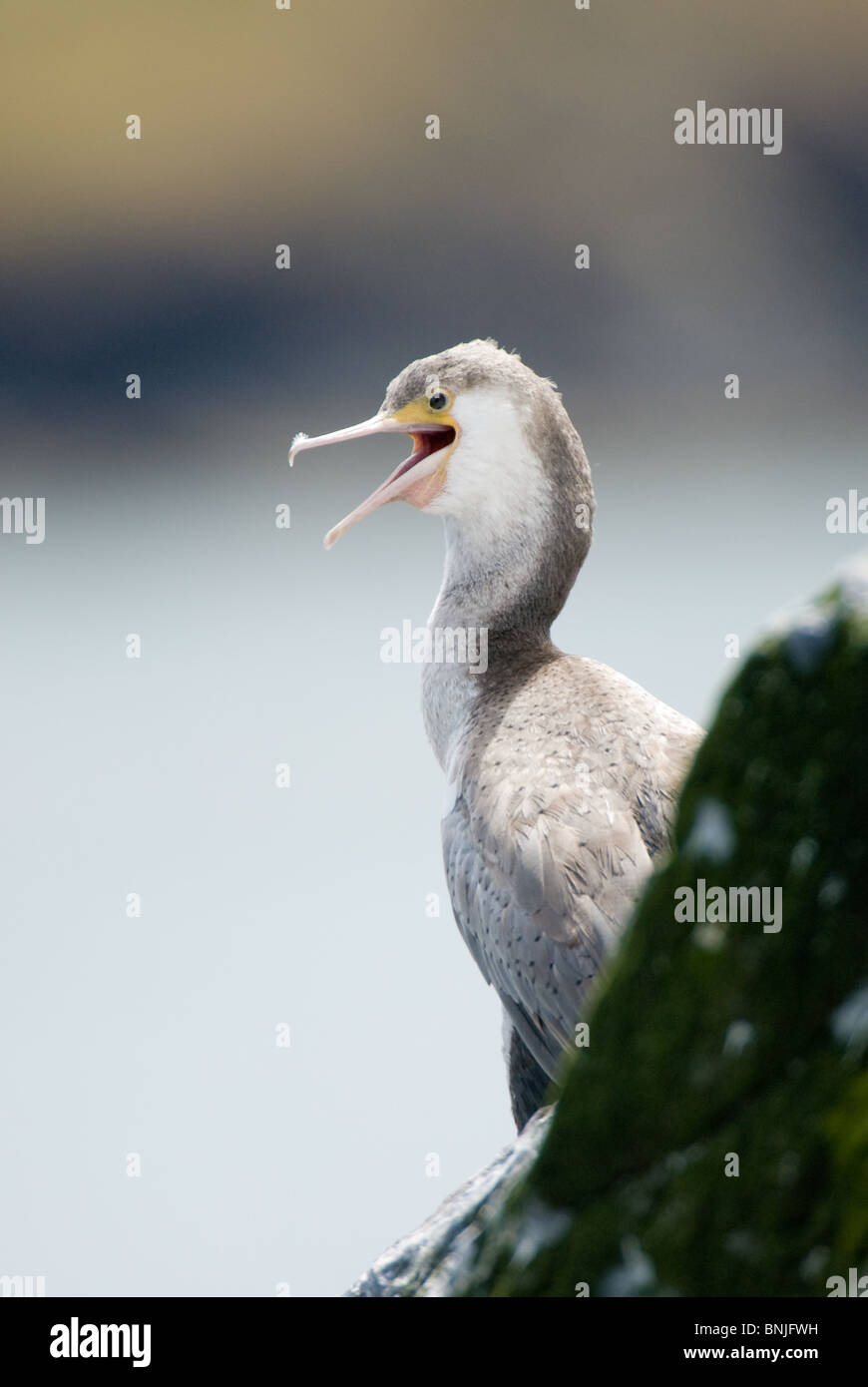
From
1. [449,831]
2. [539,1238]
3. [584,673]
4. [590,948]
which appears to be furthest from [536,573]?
[539,1238]

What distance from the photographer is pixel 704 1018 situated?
2.76 feet

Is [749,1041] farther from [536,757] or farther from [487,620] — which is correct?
[487,620]

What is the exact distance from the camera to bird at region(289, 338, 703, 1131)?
220 cm

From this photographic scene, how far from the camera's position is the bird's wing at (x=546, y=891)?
2.16 meters

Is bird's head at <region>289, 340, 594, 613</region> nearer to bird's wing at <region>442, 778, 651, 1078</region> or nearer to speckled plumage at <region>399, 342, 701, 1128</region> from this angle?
speckled plumage at <region>399, 342, 701, 1128</region>

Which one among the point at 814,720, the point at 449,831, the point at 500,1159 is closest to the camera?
the point at 814,720

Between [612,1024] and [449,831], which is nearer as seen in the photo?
[612,1024]

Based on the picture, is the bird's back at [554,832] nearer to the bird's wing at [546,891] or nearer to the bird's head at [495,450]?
the bird's wing at [546,891]

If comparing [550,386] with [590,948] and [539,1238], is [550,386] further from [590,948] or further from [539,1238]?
[539,1238]

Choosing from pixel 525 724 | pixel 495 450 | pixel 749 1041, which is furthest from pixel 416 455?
pixel 749 1041

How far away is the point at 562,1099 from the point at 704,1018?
107 mm

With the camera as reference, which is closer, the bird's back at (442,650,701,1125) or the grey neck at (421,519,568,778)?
the bird's back at (442,650,701,1125)

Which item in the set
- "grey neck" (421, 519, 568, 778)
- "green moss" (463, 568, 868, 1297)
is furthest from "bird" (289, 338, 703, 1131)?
"green moss" (463, 568, 868, 1297)

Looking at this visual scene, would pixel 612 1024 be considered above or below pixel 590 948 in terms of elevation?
above
